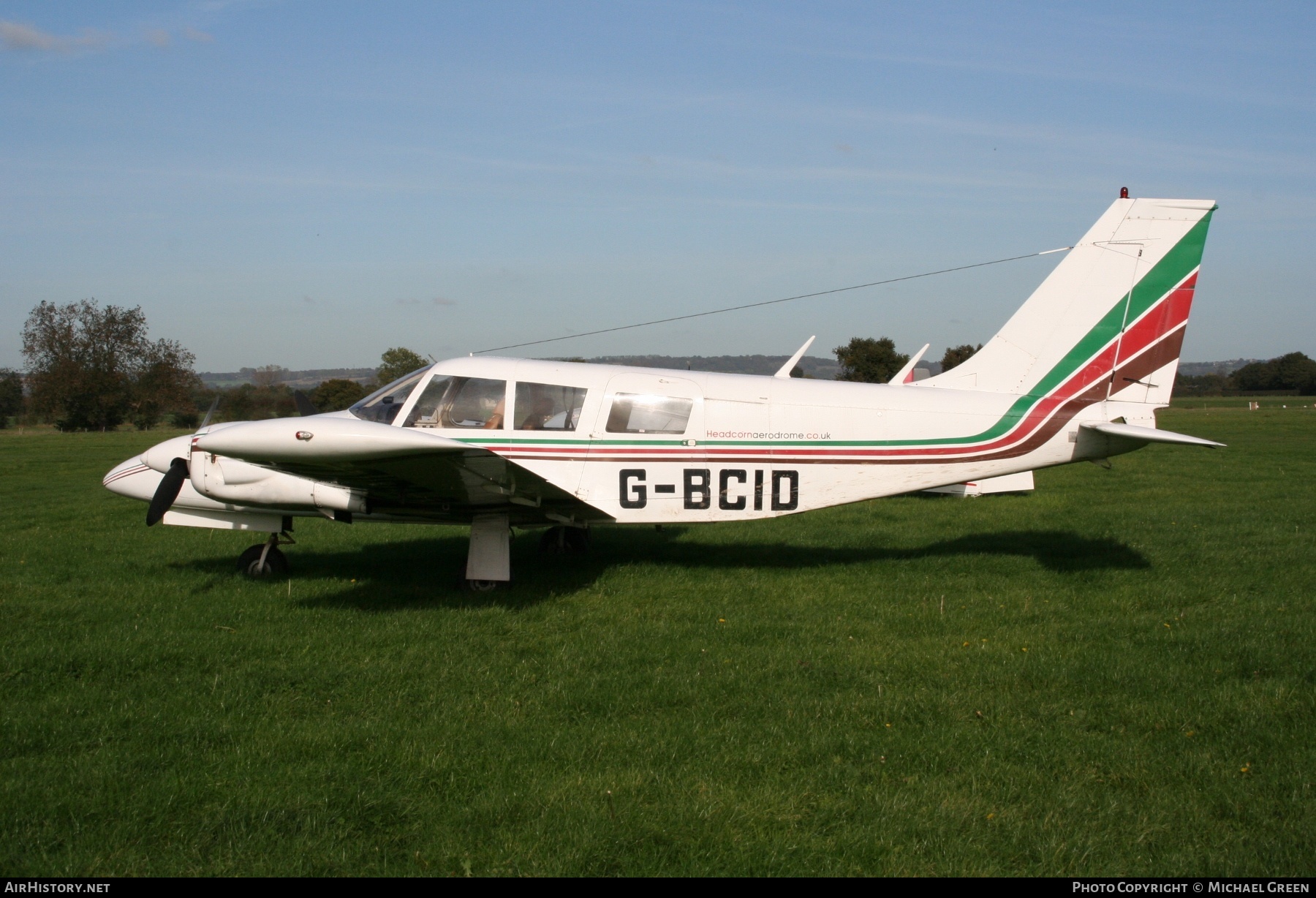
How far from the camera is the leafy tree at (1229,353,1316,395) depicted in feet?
291

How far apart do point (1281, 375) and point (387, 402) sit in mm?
109975

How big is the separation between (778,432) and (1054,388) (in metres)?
2.72

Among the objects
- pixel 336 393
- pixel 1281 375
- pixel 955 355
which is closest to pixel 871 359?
pixel 955 355

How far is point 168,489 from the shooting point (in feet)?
27.0

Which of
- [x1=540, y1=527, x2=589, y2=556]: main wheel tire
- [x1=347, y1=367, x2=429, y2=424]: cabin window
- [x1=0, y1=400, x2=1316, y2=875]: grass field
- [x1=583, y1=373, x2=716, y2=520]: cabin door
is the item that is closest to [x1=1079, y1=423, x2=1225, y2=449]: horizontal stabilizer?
[x1=0, y1=400, x2=1316, y2=875]: grass field

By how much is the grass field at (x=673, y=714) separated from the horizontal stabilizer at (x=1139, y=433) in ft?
4.27

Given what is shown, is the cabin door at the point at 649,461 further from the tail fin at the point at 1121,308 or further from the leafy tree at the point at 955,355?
the leafy tree at the point at 955,355

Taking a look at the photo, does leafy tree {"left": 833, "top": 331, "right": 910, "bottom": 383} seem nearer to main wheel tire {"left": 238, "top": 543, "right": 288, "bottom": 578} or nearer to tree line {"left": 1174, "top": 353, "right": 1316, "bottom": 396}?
main wheel tire {"left": 238, "top": 543, "right": 288, "bottom": 578}

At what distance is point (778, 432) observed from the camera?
27.9ft

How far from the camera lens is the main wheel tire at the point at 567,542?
10195mm

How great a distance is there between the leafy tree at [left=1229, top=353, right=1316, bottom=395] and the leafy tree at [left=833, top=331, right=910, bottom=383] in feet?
194

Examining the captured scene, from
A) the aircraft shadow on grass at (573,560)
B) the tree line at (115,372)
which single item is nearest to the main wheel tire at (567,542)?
the aircraft shadow on grass at (573,560)

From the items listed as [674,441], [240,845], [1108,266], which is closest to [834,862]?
[240,845]

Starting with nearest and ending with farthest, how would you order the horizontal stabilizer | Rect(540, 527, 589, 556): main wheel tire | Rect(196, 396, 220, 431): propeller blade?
the horizontal stabilizer, Rect(196, 396, 220, 431): propeller blade, Rect(540, 527, 589, 556): main wheel tire
